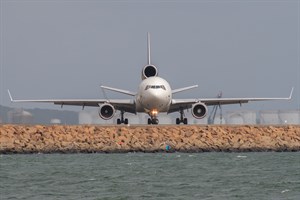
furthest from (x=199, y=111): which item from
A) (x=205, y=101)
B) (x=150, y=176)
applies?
(x=150, y=176)

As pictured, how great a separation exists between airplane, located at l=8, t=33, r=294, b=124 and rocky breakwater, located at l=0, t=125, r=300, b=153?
3363 mm

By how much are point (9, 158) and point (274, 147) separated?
18.1m

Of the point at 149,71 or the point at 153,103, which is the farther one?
the point at 149,71

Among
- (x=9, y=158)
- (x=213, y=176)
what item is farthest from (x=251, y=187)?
(x=9, y=158)

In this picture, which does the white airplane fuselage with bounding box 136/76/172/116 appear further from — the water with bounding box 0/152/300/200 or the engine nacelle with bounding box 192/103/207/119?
the water with bounding box 0/152/300/200

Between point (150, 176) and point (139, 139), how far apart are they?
19.5 metres

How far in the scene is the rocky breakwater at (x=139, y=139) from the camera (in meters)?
63.6

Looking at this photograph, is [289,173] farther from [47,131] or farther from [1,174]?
[47,131]

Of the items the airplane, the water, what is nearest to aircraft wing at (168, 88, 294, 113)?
the airplane

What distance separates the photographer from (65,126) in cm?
6662

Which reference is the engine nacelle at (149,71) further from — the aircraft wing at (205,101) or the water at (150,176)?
the water at (150,176)

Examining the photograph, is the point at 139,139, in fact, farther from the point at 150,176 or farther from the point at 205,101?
the point at 150,176

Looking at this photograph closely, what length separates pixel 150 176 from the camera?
45.0 meters

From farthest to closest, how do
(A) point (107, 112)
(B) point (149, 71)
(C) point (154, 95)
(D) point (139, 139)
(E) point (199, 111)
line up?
(B) point (149, 71)
(E) point (199, 111)
(A) point (107, 112)
(C) point (154, 95)
(D) point (139, 139)
